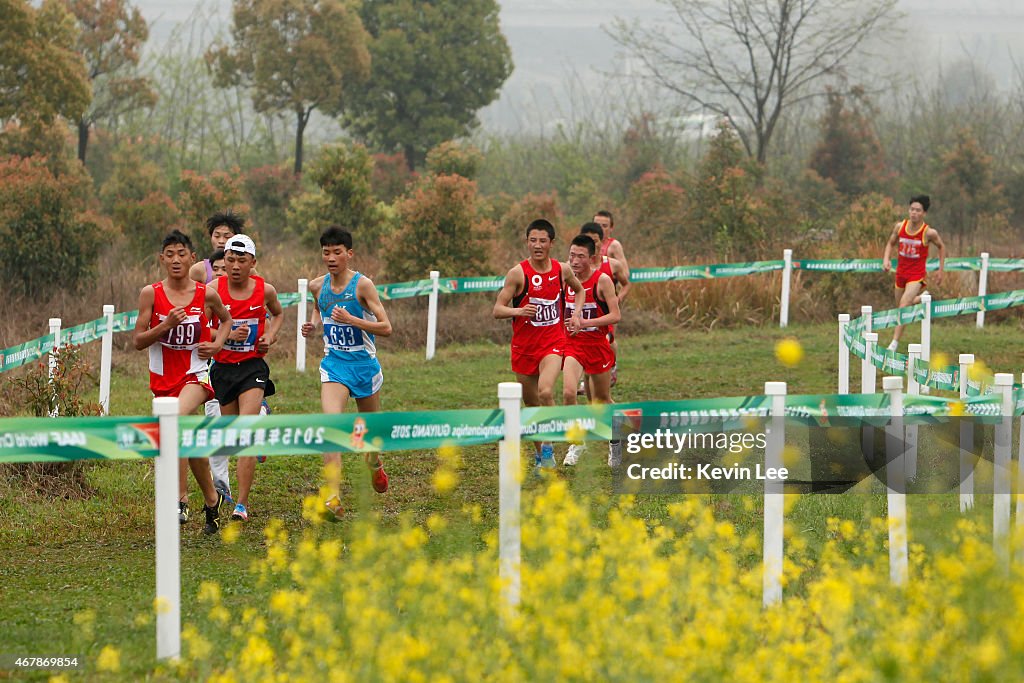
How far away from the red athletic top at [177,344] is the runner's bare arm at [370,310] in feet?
3.00

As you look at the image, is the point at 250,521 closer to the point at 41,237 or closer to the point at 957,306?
the point at 957,306

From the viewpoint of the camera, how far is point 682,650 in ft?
15.4

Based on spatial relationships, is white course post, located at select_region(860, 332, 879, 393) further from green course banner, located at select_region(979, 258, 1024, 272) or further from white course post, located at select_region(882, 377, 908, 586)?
green course banner, located at select_region(979, 258, 1024, 272)

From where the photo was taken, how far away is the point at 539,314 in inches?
424

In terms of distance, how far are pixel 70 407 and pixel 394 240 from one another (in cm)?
1165

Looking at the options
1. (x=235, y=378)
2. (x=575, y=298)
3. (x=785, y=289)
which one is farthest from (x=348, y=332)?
(x=785, y=289)

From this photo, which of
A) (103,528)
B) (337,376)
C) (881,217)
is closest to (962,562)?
(337,376)

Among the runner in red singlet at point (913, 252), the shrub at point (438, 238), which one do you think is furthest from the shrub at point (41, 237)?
the runner in red singlet at point (913, 252)

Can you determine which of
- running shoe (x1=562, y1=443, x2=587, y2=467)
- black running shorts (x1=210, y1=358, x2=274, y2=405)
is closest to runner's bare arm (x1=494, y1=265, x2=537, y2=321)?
running shoe (x1=562, y1=443, x2=587, y2=467)

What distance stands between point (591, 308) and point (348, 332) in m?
2.61

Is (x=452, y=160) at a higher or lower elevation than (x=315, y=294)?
higher

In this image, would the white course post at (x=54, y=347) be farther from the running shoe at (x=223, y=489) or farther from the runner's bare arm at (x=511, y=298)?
the runner's bare arm at (x=511, y=298)

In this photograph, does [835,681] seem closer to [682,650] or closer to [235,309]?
[682,650]

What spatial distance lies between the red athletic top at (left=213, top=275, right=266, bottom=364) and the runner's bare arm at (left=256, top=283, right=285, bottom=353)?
4 cm
